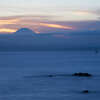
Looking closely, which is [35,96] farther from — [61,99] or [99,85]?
[99,85]

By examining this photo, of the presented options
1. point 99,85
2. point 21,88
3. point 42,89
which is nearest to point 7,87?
point 21,88

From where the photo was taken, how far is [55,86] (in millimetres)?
47375

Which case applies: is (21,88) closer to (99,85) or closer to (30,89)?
(30,89)

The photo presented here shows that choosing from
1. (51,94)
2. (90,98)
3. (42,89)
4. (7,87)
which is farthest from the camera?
(7,87)

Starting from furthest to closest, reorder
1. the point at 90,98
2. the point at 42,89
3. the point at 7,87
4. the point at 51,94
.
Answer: the point at 7,87, the point at 42,89, the point at 51,94, the point at 90,98

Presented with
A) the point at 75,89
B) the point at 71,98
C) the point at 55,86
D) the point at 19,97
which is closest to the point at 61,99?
the point at 71,98

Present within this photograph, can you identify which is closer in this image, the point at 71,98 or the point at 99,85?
the point at 71,98

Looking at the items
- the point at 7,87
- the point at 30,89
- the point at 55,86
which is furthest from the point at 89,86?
the point at 7,87

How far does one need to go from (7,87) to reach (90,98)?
14.4 meters

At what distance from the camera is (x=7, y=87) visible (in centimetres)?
4703

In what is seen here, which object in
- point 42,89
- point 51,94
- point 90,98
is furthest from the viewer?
point 42,89

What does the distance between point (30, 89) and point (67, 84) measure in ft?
23.3

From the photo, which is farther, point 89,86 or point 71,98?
point 89,86

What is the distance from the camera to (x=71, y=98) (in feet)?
122
